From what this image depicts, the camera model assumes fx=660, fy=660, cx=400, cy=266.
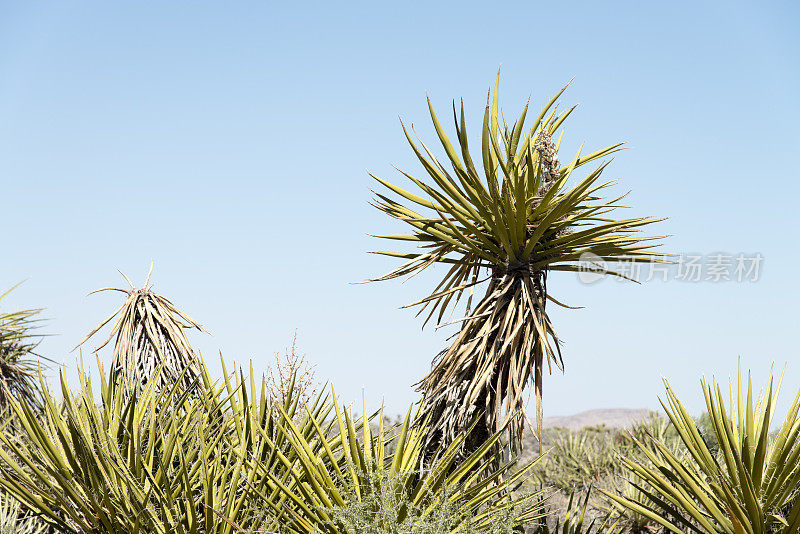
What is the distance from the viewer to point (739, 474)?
4.12 metres

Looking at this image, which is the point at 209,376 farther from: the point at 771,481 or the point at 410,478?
the point at 771,481

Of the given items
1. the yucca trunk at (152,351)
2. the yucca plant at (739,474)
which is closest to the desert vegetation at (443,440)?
the yucca plant at (739,474)

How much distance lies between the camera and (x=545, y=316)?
516cm

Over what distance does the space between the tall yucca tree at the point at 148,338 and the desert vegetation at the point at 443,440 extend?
1304mm

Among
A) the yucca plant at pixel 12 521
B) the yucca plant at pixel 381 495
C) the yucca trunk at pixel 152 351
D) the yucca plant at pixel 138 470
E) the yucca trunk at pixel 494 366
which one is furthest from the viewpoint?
the yucca trunk at pixel 152 351

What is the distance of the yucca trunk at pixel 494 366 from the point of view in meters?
4.97

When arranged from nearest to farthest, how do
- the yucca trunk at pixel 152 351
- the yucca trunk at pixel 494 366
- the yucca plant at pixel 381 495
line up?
the yucca plant at pixel 381 495
the yucca trunk at pixel 494 366
the yucca trunk at pixel 152 351

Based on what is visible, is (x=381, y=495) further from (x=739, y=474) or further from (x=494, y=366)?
(x=739, y=474)

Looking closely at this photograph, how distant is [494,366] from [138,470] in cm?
262

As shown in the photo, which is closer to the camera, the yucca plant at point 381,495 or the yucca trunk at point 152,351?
the yucca plant at point 381,495

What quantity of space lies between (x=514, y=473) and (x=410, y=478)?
0.76m

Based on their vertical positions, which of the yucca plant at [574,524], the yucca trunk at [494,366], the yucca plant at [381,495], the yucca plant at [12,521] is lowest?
→ the yucca plant at [574,524]

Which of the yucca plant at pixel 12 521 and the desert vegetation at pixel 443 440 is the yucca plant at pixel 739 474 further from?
the yucca plant at pixel 12 521

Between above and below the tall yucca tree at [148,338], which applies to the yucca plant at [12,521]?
below
